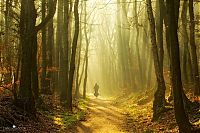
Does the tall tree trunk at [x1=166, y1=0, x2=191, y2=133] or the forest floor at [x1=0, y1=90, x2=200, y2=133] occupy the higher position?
the tall tree trunk at [x1=166, y1=0, x2=191, y2=133]

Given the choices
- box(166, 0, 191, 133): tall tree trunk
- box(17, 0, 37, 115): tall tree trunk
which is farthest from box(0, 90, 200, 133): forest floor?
box(166, 0, 191, 133): tall tree trunk

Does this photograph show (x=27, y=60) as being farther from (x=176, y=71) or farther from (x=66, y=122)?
(x=176, y=71)

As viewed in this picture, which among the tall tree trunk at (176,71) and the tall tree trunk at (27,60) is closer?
the tall tree trunk at (176,71)

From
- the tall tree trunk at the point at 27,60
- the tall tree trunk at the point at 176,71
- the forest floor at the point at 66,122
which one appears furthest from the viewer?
the tall tree trunk at the point at 27,60

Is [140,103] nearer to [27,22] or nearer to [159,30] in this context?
[159,30]

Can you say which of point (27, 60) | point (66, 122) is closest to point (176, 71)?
point (27, 60)

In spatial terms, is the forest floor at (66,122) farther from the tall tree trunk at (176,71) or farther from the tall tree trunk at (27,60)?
the tall tree trunk at (176,71)

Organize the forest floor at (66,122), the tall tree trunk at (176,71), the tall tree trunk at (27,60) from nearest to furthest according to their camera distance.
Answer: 1. the tall tree trunk at (176,71)
2. the forest floor at (66,122)
3. the tall tree trunk at (27,60)

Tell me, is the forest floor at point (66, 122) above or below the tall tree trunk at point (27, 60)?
below

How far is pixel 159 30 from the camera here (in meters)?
18.0

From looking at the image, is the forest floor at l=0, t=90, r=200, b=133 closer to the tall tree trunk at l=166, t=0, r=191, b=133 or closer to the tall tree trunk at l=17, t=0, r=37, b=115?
the tall tree trunk at l=17, t=0, r=37, b=115

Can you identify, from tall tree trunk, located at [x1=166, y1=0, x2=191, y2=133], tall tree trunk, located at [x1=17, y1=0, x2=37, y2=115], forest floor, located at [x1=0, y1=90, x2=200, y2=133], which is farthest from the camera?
tall tree trunk, located at [x1=17, y1=0, x2=37, y2=115]

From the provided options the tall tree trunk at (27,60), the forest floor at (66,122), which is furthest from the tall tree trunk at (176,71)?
the tall tree trunk at (27,60)

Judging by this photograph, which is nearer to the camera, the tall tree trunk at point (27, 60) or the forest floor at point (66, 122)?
the forest floor at point (66, 122)
